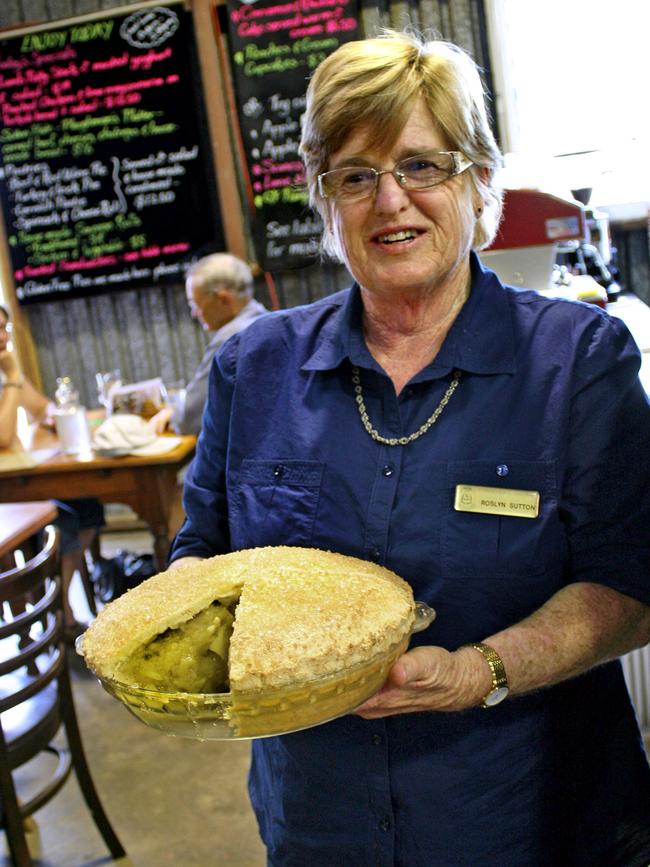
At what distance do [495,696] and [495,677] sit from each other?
2cm

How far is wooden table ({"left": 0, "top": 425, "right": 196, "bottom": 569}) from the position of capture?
3217 mm

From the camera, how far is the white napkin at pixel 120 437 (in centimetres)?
321

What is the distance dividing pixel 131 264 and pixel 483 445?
378 cm

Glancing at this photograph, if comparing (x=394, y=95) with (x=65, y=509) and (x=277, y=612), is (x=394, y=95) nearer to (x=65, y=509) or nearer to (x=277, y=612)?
(x=277, y=612)

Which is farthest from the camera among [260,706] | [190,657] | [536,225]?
[536,225]

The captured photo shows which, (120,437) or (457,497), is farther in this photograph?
(120,437)

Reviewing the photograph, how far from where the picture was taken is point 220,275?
3.54 metres

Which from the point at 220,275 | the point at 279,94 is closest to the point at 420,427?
the point at 220,275

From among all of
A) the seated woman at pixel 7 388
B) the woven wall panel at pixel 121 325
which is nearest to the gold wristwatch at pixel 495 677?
the seated woman at pixel 7 388

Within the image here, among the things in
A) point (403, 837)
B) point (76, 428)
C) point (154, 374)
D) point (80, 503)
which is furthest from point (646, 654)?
point (154, 374)

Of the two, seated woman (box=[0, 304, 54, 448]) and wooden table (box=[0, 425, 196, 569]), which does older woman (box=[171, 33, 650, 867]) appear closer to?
wooden table (box=[0, 425, 196, 569])

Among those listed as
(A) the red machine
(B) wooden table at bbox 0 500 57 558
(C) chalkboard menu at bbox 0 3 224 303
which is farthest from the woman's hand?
(C) chalkboard menu at bbox 0 3 224 303

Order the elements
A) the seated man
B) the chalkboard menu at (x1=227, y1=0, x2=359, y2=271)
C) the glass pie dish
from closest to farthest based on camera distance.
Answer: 1. the glass pie dish
2. the seated man
3. the chalkboard menu at (x1=227, y1=0, x2=359, y2=271)

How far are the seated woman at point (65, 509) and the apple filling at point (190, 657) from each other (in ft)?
8.58
